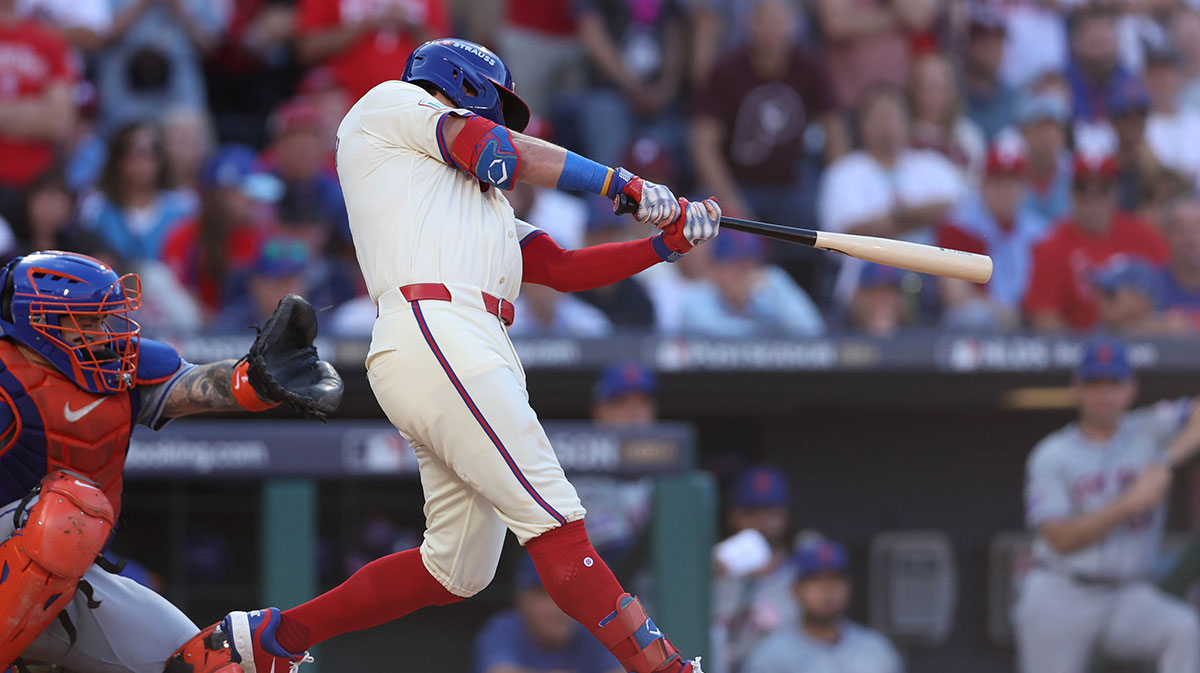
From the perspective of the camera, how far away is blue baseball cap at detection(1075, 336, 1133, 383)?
19.5 feet

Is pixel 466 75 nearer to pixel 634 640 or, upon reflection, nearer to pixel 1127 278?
pixel 634 640

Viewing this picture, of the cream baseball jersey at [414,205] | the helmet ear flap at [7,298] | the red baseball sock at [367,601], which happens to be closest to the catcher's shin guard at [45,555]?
the helmet ear flap at [7,298]

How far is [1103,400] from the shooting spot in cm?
606

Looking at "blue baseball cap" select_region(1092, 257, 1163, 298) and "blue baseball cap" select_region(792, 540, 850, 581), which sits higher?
"blue baseball cap" select_region(1092, 257, 1163, 298)

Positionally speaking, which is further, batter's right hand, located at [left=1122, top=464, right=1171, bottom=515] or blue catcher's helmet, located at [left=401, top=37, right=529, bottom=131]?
batter's right hand, located at [left=1122, top=464, right=1171, bottom=515]

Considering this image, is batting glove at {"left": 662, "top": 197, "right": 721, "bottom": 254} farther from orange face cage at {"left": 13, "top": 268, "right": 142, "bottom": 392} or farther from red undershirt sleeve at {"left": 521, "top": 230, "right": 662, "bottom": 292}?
orange face cage at {"left": 13, "top": 268, "right": 142, "bottom": 392}

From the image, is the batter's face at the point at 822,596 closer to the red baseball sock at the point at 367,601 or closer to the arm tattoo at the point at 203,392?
the red baseball sock at the point at 367,601

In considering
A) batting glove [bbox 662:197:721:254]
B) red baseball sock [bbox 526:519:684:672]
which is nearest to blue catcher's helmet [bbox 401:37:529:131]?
batting glove [bbox 662:197:721:254]

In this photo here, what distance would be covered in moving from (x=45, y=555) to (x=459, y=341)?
968 mm

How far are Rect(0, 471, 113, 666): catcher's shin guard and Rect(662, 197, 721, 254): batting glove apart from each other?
1.38 metres

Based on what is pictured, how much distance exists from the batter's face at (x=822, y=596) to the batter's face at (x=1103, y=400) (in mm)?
1245

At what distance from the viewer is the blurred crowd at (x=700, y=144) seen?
6617mm

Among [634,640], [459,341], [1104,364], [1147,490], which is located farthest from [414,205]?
[1147,490]

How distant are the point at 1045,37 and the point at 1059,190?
4.00 ft
